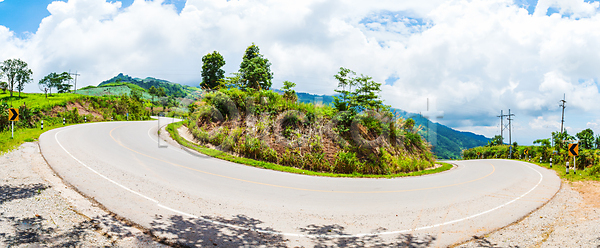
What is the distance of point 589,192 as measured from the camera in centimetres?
1030

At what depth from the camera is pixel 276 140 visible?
1440 cm

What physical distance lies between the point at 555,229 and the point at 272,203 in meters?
6.80

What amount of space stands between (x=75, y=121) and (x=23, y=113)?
4989 millimetres

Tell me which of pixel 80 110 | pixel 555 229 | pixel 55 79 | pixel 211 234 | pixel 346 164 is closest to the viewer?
pixel 211 234

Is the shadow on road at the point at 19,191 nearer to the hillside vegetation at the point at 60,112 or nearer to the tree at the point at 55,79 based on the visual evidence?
the hillside vegetation at the point at 60,112

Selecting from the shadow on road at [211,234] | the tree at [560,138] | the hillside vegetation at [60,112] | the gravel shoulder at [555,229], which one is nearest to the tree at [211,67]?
the hillside vegetation at [60,112]

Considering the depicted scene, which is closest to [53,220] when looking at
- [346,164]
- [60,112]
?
[346,164]

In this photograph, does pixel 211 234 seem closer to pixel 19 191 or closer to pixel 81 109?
pixel 19 191

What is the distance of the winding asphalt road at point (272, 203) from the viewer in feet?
17.3

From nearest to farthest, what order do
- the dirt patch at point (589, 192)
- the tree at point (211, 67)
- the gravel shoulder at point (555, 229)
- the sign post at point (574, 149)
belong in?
the gravel shoulder at point (555, 229) < the dirt patch at point (589, 192) < the sign post at point (574, 149) < the tree at point (211, 67)

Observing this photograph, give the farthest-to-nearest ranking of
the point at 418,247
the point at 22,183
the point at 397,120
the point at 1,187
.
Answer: the point at 397,120
the point at 22,183
the point at 1,187
the point at 418,247

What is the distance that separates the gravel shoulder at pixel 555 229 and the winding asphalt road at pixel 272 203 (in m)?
0.33

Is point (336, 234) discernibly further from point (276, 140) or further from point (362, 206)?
point (276, 140)

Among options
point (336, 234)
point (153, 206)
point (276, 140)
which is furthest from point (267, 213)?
point (276, 140)
